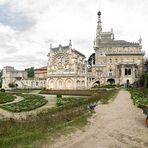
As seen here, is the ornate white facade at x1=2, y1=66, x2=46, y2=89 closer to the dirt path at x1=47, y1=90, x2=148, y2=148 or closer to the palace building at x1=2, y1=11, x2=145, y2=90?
the palace building at x1=2, y1=11, x2=145, y2=90

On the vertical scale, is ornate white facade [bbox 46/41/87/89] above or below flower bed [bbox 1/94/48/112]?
above

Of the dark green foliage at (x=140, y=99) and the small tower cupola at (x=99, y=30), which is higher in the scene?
the small tower cupola at (x=99, y=30)

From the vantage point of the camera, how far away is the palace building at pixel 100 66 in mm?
79875

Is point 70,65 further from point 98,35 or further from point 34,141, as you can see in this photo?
point 34,141

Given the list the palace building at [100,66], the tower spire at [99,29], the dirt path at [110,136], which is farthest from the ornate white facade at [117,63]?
the dirt path at [110,136]

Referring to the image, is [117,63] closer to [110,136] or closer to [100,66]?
[100,66]

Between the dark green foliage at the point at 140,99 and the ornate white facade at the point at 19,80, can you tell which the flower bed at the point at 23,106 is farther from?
the ornate white facade at the point at 19,80

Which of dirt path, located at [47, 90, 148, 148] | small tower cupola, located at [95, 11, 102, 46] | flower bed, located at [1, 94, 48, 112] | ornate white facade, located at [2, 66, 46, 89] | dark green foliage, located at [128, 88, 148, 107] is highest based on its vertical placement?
small tower cupola, located at [95, 11, 102, 46]

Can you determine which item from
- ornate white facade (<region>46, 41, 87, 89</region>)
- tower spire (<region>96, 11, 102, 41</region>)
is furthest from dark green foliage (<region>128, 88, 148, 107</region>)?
tower spire (<region>96, 11, 102, 41</region>)

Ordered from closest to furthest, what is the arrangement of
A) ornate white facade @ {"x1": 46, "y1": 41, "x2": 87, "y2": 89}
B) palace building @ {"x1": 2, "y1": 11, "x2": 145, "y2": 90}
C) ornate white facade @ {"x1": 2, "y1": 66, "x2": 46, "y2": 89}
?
palace building @ {"x1": 2, "y1": 11, "x2": 145, "y2": 90} → ornate white facade @ {"x1": 46, "y1": 41, "x2": 87, "y2": 89} → ornate white facade @ {"x1": 2, "y1": 66, "x2": 46, "y2": 89}

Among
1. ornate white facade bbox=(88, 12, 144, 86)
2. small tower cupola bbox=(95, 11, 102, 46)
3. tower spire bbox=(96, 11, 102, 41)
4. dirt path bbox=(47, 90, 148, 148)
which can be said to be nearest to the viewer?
dirt path bbox=(47, 90, 148, 148)

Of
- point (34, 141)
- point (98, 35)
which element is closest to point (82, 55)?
point (98, 35)

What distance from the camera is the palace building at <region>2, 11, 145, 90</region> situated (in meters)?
79.9

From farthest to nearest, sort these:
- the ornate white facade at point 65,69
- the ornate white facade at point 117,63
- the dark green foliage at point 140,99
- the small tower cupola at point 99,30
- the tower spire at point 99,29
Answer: the tower spire at point 99,29, the small tower cupola at point 99,30, the ornate white facade at point 65,69, the ornate white facade at point 117,63, the dark green foliage at point 140,99
